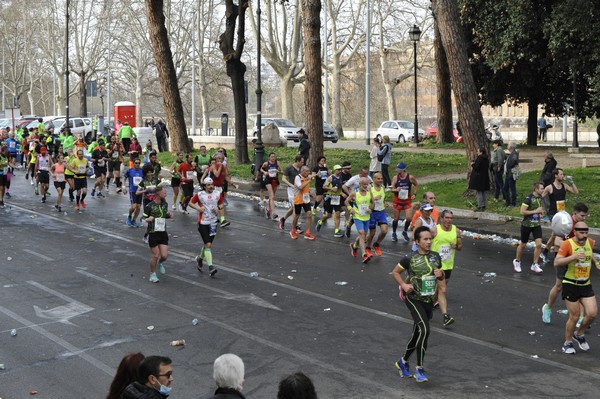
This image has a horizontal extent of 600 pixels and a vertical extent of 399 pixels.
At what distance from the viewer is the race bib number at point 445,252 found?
1182 centimetres

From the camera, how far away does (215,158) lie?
21.1 metres

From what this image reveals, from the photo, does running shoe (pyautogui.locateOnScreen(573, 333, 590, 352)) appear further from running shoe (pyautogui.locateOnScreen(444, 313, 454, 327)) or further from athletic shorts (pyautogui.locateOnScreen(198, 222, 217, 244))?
athletic shorts (pyautogui.locateOnScreen(198, 222, 217, 244))

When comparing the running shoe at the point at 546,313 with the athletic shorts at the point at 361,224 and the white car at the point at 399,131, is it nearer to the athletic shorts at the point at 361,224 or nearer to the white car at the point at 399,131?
the athletic shorts at the point at 361,224

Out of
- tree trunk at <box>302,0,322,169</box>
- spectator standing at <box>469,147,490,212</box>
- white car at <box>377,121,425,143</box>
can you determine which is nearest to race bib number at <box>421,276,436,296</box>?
spectator standing at <box>469,147,490,212</box>

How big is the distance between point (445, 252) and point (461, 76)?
12.8 meters

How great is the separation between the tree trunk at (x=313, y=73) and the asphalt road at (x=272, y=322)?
10982 millimetres

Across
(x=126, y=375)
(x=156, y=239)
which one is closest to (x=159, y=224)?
(x=156, y=239)

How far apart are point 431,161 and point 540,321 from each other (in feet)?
68.8

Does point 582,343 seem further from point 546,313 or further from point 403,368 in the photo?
point 403,368

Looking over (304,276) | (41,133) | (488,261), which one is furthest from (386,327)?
(41,133)

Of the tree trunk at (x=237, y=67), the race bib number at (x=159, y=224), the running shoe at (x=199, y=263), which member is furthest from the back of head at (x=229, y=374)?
the tree trunk at (x=237, y=67)

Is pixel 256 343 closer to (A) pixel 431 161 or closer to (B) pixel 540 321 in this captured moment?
(B) pixel 540 321

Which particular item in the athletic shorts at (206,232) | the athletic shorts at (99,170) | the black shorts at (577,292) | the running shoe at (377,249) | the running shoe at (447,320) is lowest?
the running shoe at (447,320)

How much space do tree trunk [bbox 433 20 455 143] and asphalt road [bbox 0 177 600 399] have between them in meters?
22.6
